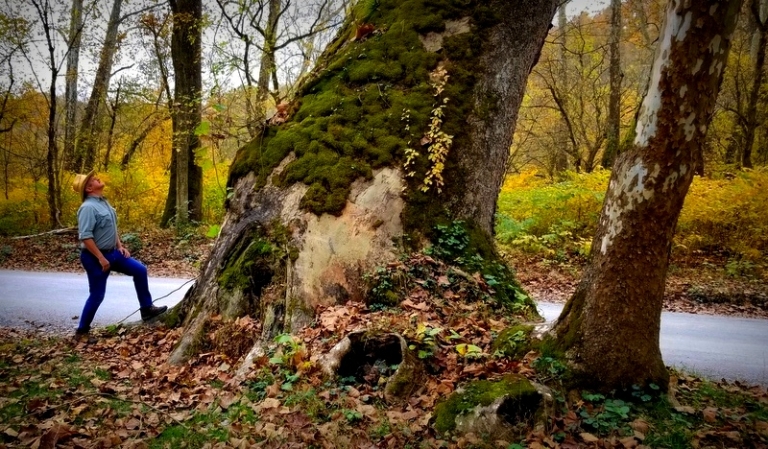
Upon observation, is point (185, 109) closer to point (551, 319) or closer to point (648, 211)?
point (551, 319)

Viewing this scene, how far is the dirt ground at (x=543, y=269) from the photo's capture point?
28.4ft

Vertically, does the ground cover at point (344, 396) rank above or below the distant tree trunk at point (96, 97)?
below

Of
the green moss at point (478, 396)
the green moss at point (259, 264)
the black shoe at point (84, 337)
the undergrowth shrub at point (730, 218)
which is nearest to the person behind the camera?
the green moss at point (478, 396)

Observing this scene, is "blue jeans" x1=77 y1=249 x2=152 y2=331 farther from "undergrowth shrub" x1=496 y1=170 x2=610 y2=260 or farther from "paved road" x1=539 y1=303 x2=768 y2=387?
"undergrowth shrub" x1=496 y1=170 x2=610 y2=260

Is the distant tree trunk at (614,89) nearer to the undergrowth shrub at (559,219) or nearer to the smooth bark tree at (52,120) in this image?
the undergrowth shrub at (559,219)

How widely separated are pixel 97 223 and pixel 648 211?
20.3ft

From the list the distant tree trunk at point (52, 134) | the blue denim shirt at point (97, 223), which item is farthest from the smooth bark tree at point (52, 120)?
the blue denim shirt at point (97, 223)

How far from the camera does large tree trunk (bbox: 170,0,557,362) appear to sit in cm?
539

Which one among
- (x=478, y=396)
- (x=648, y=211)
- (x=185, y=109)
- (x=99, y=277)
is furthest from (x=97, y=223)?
(x=185, y=109)

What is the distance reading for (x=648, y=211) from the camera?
3.48m

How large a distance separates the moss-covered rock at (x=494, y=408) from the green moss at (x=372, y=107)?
2624 millimetres

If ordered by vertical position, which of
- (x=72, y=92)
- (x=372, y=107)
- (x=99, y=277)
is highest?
(x=72, y=92)

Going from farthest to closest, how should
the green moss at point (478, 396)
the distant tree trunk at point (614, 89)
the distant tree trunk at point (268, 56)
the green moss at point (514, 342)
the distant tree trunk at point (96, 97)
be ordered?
the distant tree trunk at point (96, 97) < the distant tree trunk at point (268, 56) < the distant tree trunk at point (614, 89) < the green moss at point (514, 342) < the green moss at point (478, 396)

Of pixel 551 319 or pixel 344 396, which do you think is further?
pixel 551 319
